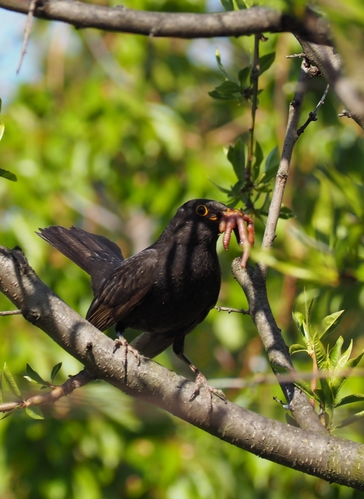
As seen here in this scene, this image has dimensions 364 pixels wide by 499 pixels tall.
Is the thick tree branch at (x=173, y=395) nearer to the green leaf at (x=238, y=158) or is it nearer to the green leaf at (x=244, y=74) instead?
the green leaf at (x=238, y=158)

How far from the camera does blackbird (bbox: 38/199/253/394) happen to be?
4.29 metres

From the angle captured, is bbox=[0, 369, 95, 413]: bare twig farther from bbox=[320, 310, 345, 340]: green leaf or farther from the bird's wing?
the bird's wing

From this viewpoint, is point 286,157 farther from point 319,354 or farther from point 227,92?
point 319,354

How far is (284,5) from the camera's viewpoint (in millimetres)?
1574

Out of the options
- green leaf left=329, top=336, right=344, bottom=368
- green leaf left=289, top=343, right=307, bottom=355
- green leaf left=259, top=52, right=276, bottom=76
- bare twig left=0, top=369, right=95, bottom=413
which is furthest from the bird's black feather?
green leaf left=329, top=336, right=344, bottom=368

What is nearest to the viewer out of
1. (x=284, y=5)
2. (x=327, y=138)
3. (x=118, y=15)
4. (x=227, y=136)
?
(x=284, y=5)

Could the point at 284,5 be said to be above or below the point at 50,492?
above

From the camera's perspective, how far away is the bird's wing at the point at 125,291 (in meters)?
4.33

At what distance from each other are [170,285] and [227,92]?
4.56 feet

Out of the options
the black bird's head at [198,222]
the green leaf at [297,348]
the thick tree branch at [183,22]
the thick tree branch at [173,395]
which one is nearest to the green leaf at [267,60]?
the black bird's head at [198,222]

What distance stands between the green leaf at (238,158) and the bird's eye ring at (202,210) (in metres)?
0.90

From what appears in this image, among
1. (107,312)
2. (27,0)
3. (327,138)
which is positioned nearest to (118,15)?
(27,0)

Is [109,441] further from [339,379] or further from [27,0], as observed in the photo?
[27,0]

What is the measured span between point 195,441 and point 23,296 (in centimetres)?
339
